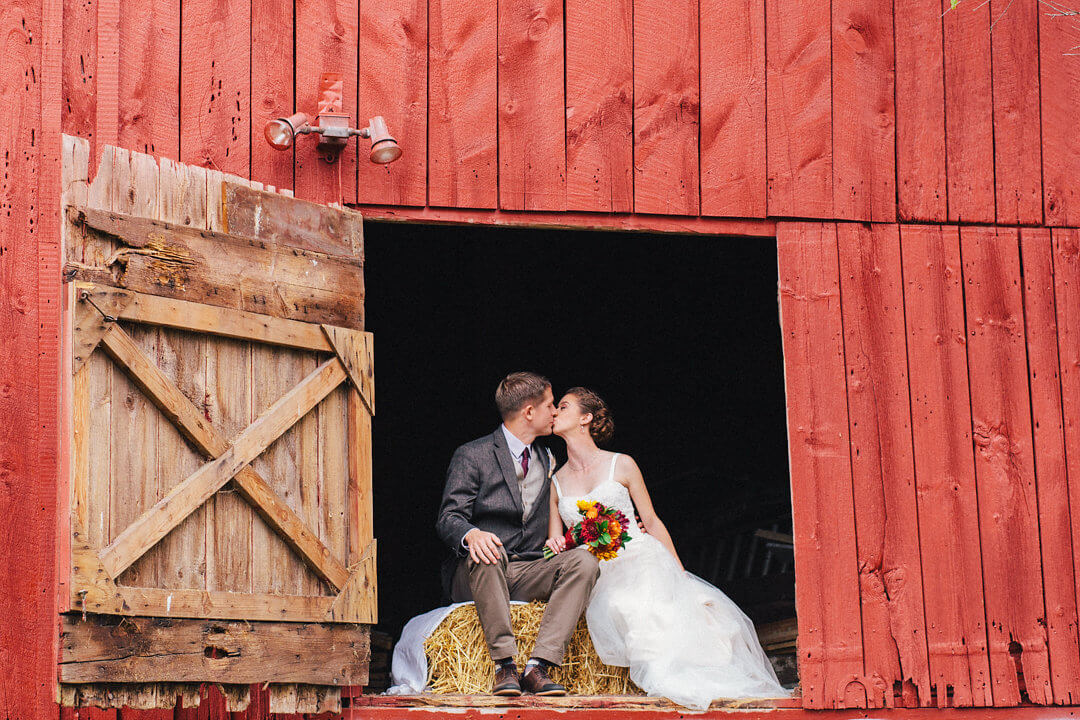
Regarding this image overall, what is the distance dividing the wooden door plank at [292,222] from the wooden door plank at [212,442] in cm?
67

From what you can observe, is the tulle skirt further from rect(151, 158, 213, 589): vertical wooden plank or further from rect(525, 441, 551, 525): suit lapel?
rect(151, 158, 213, 589): vertical wooden plank

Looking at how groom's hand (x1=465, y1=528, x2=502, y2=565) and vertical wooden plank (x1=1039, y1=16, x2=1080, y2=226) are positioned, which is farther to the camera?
vertical wooden plank (x1=1039, y1=16, x2=1080, y2=226)

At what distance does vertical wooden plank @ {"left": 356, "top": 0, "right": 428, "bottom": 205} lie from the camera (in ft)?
21.8

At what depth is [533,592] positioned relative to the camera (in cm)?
698

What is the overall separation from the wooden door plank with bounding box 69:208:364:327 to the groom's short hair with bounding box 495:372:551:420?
4.25 ft

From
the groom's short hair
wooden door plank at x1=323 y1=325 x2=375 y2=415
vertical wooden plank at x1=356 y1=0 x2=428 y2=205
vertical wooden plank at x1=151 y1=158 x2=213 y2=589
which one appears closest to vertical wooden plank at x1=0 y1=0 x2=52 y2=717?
vertical wooden plank at x1=151 y1=158 x2=213 y2=589

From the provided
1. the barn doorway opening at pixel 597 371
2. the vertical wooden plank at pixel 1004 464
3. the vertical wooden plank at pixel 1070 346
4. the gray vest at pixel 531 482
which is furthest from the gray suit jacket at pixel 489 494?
the barn doorway opening at pixel 597 371

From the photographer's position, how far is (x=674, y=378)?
452 inches

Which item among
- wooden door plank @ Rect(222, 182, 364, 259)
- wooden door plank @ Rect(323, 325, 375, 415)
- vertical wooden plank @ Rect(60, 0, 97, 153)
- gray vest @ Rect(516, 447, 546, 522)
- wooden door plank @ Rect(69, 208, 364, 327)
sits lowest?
gray vest @ Rect(516, 447, 546, 522)

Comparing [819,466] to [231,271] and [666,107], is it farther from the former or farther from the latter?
[231,271]

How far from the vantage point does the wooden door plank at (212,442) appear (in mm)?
5457

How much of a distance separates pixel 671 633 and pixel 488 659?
90 cm

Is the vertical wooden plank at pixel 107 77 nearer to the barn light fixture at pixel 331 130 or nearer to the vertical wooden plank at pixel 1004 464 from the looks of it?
A: the barn light fixture at pixel 331 130

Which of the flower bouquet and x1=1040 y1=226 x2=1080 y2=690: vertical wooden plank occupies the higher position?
x1=1040 y1=226 x2=1080 y2=690: vertical wooden plank
